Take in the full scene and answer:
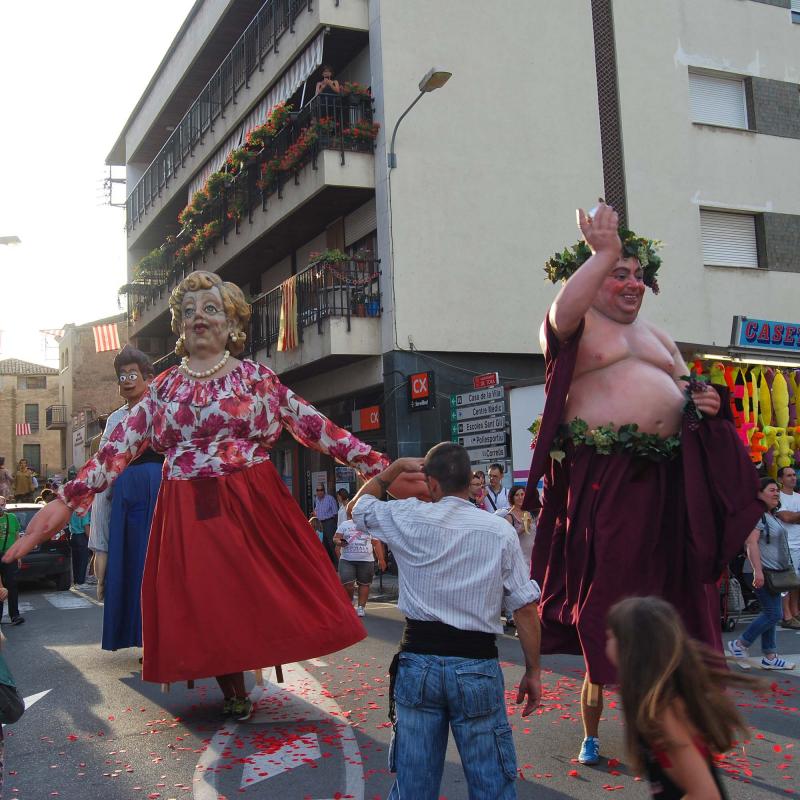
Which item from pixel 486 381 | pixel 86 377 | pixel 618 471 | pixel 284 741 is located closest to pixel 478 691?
pixel 618 471

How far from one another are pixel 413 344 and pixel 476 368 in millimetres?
1377

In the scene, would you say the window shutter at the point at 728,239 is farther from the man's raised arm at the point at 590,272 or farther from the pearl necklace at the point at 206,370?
the man's raised arm at the point at 590,272

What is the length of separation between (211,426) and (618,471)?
2.18m

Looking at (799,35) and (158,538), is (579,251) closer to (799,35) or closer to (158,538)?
(158,538)

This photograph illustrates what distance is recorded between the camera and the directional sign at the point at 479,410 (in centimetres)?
1497

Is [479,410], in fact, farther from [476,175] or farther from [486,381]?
[476,175]

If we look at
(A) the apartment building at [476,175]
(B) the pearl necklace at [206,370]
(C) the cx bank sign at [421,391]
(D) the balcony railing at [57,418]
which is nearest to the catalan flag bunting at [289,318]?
(A) the apartment building at [476,175]

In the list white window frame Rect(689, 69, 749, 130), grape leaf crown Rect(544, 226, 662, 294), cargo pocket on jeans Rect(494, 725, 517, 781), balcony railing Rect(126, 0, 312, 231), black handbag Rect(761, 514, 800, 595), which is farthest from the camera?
balcony railing Rect(126, 0, 312, 231)

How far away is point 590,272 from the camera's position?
172 inches

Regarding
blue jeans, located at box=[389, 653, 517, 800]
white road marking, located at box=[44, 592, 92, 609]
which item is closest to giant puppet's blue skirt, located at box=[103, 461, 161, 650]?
blue jeans, located at box=[389, 653, 517, 800]

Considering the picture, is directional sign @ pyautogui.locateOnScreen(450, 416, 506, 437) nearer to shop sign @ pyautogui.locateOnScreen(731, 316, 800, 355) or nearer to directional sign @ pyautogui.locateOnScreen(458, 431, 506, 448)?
directional sign @ pyautogui.locateOnScreen(458, 431, 506, 448)

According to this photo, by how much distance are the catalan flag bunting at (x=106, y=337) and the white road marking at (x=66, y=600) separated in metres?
21.0

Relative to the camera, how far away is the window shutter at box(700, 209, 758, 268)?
2127 centimetres

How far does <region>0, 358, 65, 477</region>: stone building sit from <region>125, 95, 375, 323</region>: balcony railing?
50.1 meters
